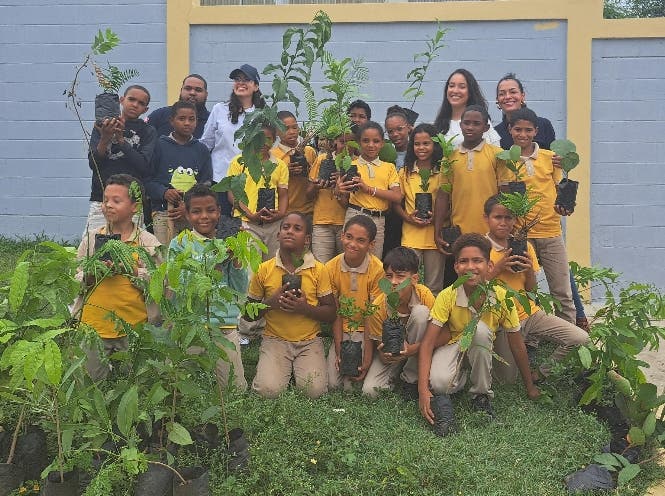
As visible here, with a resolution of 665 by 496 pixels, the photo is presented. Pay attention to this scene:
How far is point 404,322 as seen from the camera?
15.8ft

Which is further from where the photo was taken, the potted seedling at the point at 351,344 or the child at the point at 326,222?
the child at the point at 326,222

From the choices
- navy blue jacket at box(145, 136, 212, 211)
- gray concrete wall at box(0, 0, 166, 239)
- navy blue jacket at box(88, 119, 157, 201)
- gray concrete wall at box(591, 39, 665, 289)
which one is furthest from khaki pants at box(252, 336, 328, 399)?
gray concrete wall at box(0, 0, 166, 239)

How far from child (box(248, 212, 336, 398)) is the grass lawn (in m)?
0.19

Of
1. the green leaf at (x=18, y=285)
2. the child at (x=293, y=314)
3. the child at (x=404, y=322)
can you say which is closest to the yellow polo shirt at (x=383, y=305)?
the child at (x=404, y=322)

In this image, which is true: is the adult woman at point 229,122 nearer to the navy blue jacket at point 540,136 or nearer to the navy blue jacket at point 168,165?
the navy blue jacket at point 168,165

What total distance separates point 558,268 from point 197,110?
2787mm

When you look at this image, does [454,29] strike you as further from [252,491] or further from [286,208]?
[252,491]

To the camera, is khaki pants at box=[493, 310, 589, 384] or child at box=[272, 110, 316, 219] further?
child at box=[272, 110, 316, 219]

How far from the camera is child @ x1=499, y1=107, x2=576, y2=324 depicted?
5.17m

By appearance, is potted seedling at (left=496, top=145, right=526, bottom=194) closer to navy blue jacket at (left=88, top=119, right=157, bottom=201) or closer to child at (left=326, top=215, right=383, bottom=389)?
child at (left=326, top=215, right=383, bottom=389)

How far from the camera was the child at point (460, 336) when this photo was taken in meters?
4.48

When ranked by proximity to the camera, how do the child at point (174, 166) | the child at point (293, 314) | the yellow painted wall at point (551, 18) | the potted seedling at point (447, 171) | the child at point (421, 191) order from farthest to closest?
the yellow painted wall at point (551, 18) → the child at point (174, 166) → the child at point (421, 191) → the potted seedling at point (447, 171) → the child at point (293, 314)

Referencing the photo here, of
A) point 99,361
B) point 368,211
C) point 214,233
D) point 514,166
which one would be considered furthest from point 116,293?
point 514,166

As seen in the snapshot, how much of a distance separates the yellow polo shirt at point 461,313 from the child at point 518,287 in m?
0.17
